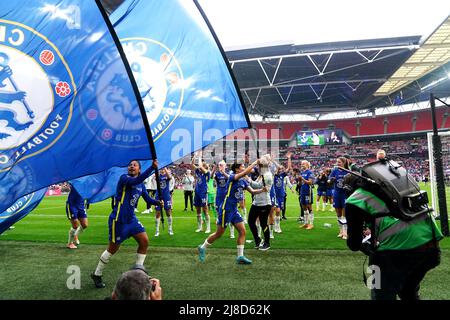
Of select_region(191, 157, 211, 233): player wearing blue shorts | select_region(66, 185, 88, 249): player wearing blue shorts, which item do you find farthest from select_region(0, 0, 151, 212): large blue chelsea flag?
select_region(191, 157, 211, 233): player wearing blue shorts

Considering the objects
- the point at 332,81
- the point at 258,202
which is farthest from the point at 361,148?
the point at 258,202

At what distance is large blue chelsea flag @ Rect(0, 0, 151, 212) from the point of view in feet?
9.96

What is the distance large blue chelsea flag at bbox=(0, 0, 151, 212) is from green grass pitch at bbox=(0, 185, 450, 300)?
279 centimetres

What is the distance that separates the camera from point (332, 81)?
37656 millimetres

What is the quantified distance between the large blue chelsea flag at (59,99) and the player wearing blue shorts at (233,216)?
12.5 ft

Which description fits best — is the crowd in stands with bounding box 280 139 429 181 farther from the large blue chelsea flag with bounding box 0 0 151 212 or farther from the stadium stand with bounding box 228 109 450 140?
the large blue chelsea flag with bounding box 0 0 151 212

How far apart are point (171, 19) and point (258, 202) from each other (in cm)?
514

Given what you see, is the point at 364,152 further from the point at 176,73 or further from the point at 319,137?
the point at 176,73

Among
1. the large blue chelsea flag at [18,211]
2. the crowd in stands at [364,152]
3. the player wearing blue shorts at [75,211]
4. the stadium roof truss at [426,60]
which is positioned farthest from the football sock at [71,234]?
the crowd in stands at [364,152]

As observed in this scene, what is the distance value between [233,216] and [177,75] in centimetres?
397

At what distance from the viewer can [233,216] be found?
23.8 feet

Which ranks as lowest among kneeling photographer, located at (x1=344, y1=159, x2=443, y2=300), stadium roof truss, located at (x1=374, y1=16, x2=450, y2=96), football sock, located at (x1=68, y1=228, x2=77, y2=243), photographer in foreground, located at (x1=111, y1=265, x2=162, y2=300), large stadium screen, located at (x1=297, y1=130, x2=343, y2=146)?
football sock, located at (x1=68, y1=228, x2=77, y2=243)
